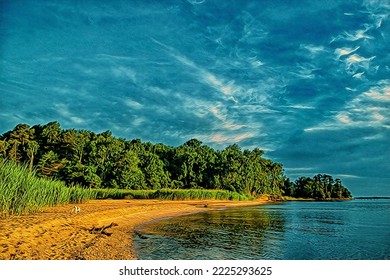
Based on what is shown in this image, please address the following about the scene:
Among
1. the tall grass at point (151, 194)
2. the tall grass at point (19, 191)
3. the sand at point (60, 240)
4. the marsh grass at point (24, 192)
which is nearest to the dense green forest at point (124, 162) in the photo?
the tall grass at point (151, 194)

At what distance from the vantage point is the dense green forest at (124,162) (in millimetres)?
34719

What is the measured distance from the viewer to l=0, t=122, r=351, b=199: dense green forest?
34719 mm

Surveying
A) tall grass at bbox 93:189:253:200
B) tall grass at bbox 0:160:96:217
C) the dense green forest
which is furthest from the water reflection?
the dense green forest

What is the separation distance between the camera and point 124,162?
35.5 metres

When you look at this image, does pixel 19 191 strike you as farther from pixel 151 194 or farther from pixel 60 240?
pixel 151 194

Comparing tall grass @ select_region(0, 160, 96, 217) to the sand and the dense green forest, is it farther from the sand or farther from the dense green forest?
the dense green forest

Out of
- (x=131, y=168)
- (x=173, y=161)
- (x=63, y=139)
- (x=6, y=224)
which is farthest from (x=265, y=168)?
(x=6, y=224)

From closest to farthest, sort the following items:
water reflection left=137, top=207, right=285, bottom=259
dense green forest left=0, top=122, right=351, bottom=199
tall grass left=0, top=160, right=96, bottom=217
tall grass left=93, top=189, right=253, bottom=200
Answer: water reflection left=137, top=207, right=285, bottom=259 → tall grass left=0, top=160, right=96, bottom=217 → tall grass left=93, top=189, right=253, bottom=200 → dense green forest left=0, top=122, right=351, bottom=199

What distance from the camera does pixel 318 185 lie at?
75.8 m

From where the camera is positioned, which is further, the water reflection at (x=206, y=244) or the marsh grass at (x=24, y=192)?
the marsh grass at (x=24, y=192)

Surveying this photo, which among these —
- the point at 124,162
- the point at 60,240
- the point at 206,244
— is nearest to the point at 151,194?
the point at 124,162

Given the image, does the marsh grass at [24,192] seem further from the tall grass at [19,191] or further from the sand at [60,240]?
the sand at [60,240]
